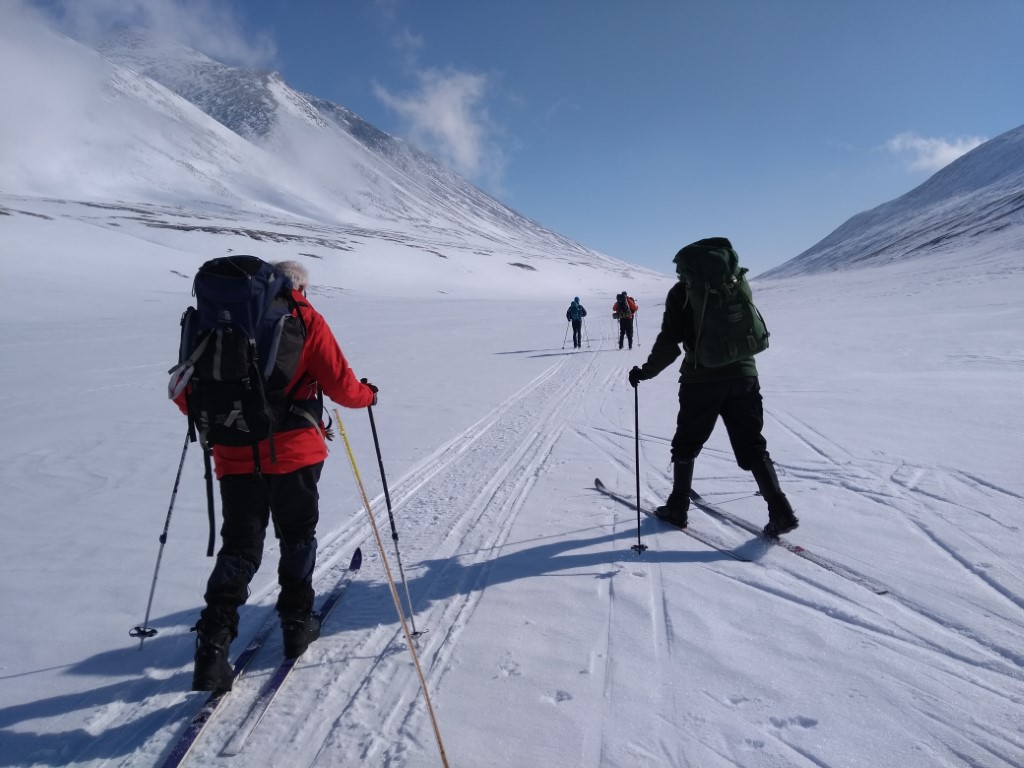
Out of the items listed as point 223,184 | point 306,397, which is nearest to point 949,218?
point 306,397

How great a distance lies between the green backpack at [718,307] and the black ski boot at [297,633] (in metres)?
2.67

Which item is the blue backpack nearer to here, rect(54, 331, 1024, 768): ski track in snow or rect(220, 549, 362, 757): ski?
rect(220, 549, 362, 757): ski

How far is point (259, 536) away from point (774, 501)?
309 centimetres

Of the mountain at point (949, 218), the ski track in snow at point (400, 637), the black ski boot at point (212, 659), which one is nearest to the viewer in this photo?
the ski track in snow at point (400, 637)

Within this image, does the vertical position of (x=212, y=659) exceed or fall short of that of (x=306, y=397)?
it falls short

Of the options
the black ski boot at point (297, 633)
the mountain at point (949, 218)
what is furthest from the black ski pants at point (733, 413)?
the mountain at point (949, 218)

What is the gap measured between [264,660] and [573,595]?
163 cm

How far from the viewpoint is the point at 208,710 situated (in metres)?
2.23

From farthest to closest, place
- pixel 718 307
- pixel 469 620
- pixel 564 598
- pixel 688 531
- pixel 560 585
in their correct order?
pixel 688 531, pixel 718 307, pixel 560 585, pixel 564 598, pixel 469 620

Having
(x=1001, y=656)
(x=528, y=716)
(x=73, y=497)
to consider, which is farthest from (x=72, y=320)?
(x=1001, y=656)

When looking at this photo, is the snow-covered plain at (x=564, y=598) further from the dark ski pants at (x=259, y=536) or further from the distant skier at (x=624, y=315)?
the distant skier at (x=624, y=315)

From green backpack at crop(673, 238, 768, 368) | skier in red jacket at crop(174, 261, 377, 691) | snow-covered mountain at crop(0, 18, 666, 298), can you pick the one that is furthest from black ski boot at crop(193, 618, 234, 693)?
snow-covered mountain at crop(0, 18, 666, 298)

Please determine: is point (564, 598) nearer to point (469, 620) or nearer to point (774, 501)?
point (469, 620)

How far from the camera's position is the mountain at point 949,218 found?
66.3 metres
